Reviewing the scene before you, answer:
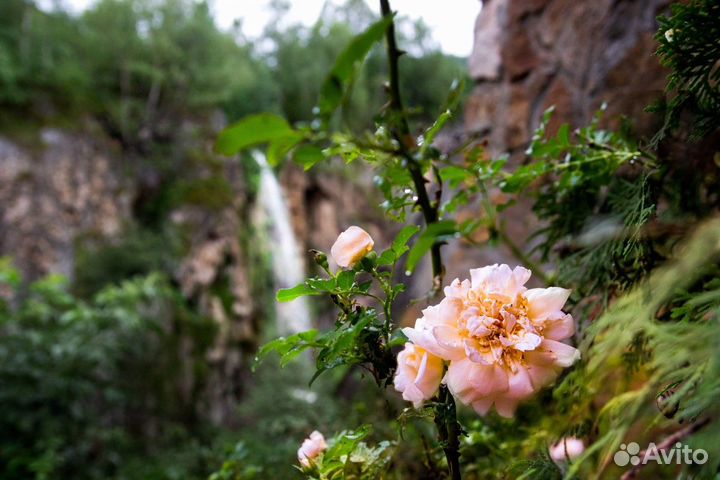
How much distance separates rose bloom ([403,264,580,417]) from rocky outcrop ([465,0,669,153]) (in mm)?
728

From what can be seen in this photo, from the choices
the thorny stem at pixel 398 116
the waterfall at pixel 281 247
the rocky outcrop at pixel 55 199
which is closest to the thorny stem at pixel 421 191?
the thorny stem at pixel 398 116

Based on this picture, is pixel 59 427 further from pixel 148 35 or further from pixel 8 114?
pixel 148 35

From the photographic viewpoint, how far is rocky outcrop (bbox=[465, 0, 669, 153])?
1.23m

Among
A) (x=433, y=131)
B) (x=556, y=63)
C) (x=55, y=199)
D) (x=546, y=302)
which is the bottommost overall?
(x=546, y=302)

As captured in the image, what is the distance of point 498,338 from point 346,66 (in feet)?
0.80

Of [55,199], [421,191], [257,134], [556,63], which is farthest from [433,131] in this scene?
[55,199]

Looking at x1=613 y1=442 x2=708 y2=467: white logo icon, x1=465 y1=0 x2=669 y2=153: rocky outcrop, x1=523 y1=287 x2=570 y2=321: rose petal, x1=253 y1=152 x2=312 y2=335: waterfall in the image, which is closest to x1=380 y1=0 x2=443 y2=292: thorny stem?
x1=523 y1=287 x2=570 y2=321: rose petal

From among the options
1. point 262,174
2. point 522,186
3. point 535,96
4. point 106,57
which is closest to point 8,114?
point 106,57

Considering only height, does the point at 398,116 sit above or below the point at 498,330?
above

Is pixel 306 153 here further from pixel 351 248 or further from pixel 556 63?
pixel 556 63

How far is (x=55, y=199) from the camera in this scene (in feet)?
16.3

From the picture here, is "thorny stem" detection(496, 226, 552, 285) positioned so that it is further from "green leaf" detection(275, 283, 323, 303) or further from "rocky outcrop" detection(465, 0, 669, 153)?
"rocky outcrop" detection(465, 0, 669, 153)

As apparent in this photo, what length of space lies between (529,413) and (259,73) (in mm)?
10971

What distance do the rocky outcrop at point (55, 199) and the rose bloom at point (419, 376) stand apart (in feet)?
16.8
